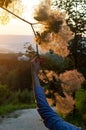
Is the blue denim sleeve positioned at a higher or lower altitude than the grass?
higher

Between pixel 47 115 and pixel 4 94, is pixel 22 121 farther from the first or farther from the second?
pixel 47 115

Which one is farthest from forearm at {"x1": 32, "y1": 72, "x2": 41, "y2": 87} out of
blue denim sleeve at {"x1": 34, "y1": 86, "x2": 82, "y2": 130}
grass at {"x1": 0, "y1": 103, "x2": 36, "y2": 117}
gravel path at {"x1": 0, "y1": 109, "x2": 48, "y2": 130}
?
grass at {"x1": 0, "y1": 103, "x2": 36, "y2": 117}

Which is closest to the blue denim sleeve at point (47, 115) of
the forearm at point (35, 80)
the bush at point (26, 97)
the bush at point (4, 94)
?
the forearm at point (35, 80)

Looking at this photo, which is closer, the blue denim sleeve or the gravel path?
the blue denim sleeve

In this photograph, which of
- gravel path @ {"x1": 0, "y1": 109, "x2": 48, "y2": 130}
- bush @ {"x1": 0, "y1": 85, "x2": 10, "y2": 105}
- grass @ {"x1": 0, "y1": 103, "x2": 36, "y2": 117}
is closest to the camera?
gravel path @ {"x1": 0, "y1": 109, "x2": 48, "y2": 130}

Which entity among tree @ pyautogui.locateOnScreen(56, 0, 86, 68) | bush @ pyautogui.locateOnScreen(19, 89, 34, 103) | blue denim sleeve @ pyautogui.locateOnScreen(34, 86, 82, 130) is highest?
tree @ pyautogui.locateOnScreen(56, 0, 86, 68)

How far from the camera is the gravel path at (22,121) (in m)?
12.7

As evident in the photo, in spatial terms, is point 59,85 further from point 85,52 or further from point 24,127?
point 85,52

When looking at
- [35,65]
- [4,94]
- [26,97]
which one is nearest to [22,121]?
[4,94]

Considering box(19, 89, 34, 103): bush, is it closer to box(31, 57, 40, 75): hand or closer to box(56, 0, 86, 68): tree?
box(56, 0, 86, 68): tree

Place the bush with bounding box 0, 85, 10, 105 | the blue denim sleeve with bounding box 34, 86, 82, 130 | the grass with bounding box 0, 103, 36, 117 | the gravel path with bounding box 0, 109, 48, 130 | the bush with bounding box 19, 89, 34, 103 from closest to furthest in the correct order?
the blue denim sleeve with bounding box 34, 86, 82, 130 < the gravel path with bounding box 0, 109, 48, 130 < the grass with bounding box 0, 103, 36, 117 < the bush with bounding box 0, 85, 10, 105 < the bush with bounding box 19, 89, 34, 103

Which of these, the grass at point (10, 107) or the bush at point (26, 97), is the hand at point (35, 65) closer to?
the grass at point (10, 107)

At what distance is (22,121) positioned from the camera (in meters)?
13.8

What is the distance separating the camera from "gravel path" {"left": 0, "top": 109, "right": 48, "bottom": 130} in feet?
41.6
